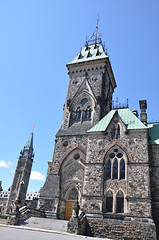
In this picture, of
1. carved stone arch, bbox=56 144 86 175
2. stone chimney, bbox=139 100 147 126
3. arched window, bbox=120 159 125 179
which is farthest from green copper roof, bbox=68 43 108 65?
arched window, bbox=120 159 125 179

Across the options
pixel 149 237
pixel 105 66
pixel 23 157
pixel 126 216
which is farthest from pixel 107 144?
pixel 23 157

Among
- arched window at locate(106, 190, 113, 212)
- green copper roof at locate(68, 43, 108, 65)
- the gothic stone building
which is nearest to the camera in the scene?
the gothic stone building

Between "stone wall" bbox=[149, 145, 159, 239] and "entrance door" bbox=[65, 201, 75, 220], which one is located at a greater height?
"stone wall" bbox=[149, 145, 159, 239]

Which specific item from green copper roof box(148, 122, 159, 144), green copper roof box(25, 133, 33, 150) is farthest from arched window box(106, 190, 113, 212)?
green copper roof box(25, 133, 33, 150)

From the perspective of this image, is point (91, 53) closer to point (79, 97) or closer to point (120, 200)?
point (79, 97)

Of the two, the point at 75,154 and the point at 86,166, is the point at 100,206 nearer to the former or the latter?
the point at 86,166

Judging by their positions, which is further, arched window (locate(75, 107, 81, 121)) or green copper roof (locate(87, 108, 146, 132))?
arched window (locate(75, 107, 81, 121))

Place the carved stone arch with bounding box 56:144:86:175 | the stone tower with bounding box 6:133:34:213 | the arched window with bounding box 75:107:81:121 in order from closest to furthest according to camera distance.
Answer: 1. the carved stone arch with bounding box 56:144:86:175
2. the arched window with bounding box 75:107:81:121
3. the stone tower with bounding box 6:133:34:213

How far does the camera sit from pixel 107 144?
2359 cm

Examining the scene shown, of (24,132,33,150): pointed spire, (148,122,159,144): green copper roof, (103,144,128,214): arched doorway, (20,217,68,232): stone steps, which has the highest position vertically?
(24,132,33,150): pointed spire

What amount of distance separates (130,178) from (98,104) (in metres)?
11.5

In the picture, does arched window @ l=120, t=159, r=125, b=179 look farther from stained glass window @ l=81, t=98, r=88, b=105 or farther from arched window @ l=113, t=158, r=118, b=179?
stained glass window @ l=81, t=98, r=88, b=105

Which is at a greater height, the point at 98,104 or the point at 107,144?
the point at 98,104

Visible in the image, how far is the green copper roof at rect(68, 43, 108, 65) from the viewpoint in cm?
3323
